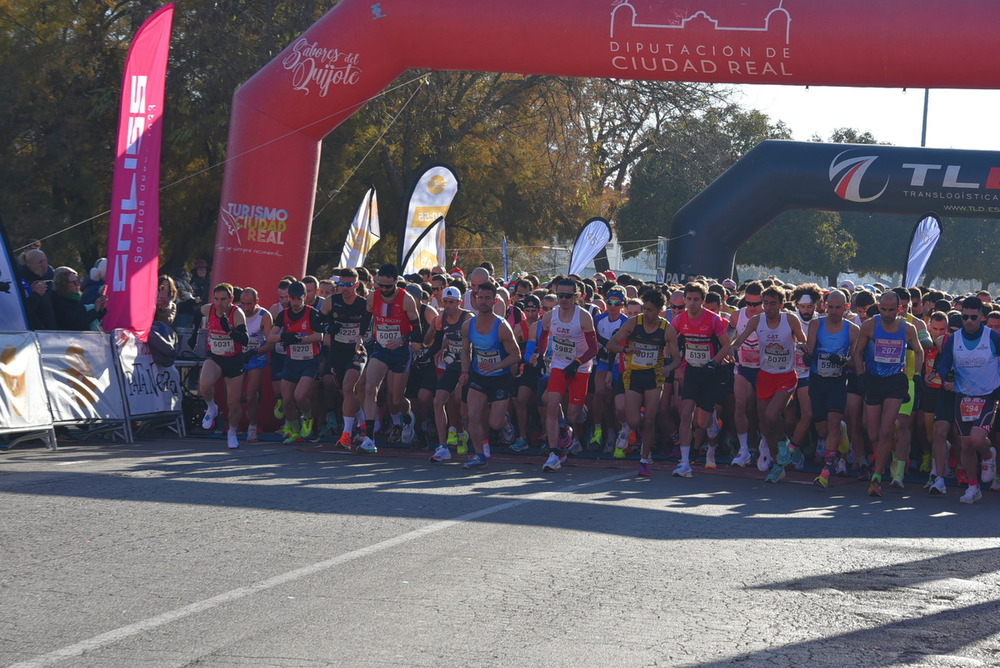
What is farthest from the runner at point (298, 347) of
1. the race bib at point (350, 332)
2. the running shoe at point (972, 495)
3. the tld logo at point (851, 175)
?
the tld logo at point (851, 175)

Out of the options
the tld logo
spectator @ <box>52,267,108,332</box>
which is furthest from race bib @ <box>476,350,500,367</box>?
the tld logo

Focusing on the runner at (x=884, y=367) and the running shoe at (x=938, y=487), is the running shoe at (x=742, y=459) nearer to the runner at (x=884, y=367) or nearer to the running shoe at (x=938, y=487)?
the runner at (x=884, y=367)

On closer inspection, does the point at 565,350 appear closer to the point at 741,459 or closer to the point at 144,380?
the point at 741,459

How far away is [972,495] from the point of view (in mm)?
10844

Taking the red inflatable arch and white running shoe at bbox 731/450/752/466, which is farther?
the red inflatable arch

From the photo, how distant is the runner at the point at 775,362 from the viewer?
1196 centimetres

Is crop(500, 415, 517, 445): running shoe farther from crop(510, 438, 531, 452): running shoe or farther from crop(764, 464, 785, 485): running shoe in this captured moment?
crop(764, 464, 785, 485): running shoe

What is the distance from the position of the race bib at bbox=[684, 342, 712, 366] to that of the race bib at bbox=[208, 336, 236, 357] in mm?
4941

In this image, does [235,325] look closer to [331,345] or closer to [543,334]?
[331,345]

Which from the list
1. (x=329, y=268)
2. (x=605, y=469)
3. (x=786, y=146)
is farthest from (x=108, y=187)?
(x=605, y=469)

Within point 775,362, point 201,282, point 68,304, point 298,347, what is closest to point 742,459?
point 775,362

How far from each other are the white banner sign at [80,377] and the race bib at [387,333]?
9.59 feet

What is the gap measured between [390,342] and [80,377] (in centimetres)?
325

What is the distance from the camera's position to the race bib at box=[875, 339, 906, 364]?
11055mm
